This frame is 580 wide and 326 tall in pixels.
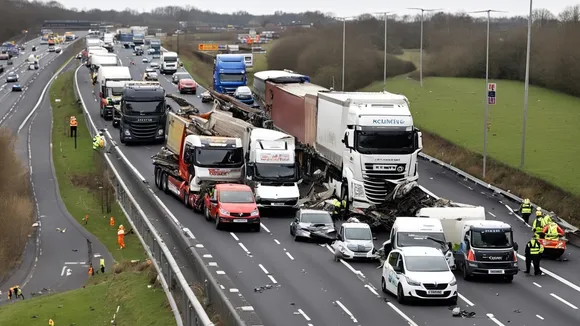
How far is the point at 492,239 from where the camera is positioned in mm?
33656

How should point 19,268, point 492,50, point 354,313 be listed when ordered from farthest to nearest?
1. point 492,50
2. point 19,268
3. point 354,313

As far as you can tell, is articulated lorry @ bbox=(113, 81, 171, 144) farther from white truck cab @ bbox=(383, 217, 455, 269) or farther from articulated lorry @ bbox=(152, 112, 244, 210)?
white truck cab @ bbox=(383, 217, 455, 269)

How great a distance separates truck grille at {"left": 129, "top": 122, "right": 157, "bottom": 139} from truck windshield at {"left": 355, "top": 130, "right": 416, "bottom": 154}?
87.0ft

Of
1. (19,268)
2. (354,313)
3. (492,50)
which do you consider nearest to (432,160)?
(19,268)

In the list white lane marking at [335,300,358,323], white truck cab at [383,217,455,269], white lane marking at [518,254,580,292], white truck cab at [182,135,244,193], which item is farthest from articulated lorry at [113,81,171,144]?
white lane marking at [335,300,358,323]

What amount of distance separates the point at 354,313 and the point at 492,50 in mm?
96612

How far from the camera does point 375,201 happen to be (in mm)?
43188

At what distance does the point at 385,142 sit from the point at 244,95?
46157 millimetres

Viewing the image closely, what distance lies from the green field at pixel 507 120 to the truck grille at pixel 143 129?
19.5 metres

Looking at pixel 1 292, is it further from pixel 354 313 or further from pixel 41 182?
pixel 354 313

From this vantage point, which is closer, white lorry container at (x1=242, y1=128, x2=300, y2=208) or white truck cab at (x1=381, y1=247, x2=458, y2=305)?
white truck cab at (x1=381, y1=247, x2=458, y2=305)

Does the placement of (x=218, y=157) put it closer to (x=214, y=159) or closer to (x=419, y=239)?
(x=214, y=159)

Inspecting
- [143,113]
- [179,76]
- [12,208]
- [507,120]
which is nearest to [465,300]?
[12,208]

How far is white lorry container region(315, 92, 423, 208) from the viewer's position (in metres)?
43.0
